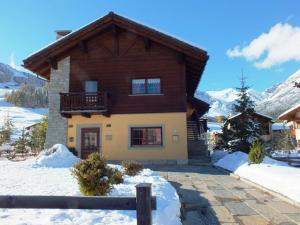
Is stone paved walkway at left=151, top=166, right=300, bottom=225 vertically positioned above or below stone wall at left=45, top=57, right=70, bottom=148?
below

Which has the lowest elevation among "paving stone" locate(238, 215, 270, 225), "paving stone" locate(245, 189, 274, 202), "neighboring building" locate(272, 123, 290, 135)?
"paving stone" locate(238, 215, 270, 225)

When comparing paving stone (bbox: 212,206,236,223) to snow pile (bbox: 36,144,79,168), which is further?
snow pile (bbox: 36,144,79,168)

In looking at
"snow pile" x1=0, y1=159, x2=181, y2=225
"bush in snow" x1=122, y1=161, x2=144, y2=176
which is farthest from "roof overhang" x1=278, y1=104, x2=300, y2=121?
"snow pile" x1=0, y1=159, x2=181, y2=225

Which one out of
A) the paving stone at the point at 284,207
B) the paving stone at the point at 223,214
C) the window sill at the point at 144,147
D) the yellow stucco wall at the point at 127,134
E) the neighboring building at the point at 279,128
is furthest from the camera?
the neighboring building at the point at 279,128

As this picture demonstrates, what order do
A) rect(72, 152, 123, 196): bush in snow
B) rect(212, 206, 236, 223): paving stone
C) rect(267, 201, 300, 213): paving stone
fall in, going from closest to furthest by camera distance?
1. rect(212, 206, 236, 223): paving stone
2. rect(72, 152, 123, 196): bush in snow
3. rect(267, 201, 300, 213): paving stone

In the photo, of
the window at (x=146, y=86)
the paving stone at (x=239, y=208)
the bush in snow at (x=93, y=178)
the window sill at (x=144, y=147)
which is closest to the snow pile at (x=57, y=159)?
the window sill at (x=144, y=147)

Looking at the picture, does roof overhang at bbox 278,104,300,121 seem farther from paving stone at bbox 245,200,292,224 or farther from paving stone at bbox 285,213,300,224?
paving stone at bbox 285,213,300,224

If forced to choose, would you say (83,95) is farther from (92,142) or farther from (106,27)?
(106,27)

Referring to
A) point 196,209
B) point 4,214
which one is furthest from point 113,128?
point 4,214

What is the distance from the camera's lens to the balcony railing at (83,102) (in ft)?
63.7

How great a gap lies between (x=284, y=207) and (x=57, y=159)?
10.3m

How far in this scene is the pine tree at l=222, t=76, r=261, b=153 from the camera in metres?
22.0

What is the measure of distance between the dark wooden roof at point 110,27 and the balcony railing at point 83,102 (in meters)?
2.82

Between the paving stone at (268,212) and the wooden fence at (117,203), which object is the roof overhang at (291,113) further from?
the wooden fence at (117,203)
